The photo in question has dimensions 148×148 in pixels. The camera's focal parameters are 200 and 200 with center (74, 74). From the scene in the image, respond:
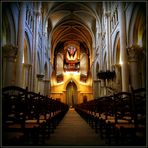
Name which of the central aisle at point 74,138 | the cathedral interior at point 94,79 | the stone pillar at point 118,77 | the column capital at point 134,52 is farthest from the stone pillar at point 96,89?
the central aisle at point 74,138

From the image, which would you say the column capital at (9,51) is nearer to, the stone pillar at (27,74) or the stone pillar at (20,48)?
the stone pillar at (20,48)

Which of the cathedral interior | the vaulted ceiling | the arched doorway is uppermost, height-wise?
the vaulted ceiling

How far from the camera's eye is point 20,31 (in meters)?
13.1

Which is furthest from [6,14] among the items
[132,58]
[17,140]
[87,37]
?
[87,37]

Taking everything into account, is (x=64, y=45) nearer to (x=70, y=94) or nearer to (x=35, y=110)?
(x=70, y=94)

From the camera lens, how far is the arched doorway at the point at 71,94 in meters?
40.6

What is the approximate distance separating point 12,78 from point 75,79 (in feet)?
94.5

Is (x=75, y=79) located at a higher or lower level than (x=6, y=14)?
lower

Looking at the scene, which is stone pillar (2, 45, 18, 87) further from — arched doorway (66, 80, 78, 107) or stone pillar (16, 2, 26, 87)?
arched doorway (66, 80, 78, 107)

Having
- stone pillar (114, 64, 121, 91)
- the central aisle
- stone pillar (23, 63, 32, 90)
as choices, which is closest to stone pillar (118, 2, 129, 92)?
stone pillar (114, 64, 121, 91)

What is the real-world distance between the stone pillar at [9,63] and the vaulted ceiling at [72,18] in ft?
45.2

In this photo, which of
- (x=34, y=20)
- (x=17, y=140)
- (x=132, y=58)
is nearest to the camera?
(x=17, y=140)

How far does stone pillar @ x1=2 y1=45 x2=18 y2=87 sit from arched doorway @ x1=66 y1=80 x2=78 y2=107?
28.8 m

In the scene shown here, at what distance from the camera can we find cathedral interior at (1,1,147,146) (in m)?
4.07
